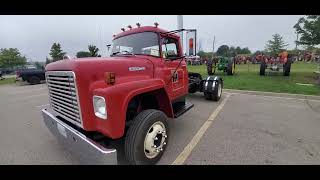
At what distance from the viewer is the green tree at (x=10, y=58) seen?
165 feet

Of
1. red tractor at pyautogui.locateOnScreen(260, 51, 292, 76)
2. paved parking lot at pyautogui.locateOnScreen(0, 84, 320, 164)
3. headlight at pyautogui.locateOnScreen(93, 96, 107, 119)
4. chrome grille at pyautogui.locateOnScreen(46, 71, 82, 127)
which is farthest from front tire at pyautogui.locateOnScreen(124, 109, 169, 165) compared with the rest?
red tractor at pyautogui.locateOnScreen(260, 51, 292, 76)

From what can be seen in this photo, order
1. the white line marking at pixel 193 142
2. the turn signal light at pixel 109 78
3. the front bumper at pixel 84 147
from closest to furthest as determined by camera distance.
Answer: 1. the front bumper at pixel 84 147
2. the turn signal light at pixel 109 78
3. the white line marking at pixel 193 142

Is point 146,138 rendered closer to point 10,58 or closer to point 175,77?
point 175,77

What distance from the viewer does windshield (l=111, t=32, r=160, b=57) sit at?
14.0 ft

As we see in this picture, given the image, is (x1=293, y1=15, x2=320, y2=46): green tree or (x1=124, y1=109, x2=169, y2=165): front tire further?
(x1=293, y1=15, x2=320, y2=46): green tree

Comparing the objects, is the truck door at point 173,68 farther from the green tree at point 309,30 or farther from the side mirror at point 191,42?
the green tree at point 309,30

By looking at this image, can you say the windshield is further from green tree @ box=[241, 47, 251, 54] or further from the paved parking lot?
green tree @ box=[241, 47, 251, 54]

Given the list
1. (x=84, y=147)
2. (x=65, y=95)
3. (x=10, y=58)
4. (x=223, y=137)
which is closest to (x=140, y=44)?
(x=65, y=95)

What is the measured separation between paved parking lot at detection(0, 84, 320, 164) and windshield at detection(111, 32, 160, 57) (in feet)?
5.96

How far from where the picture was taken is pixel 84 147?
2795 millimetres

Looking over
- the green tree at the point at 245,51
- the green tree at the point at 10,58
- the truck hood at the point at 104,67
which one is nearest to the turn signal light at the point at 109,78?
the truck hood at the point at 104,67

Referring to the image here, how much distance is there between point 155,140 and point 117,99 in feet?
3.31

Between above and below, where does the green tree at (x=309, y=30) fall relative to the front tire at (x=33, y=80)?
above
